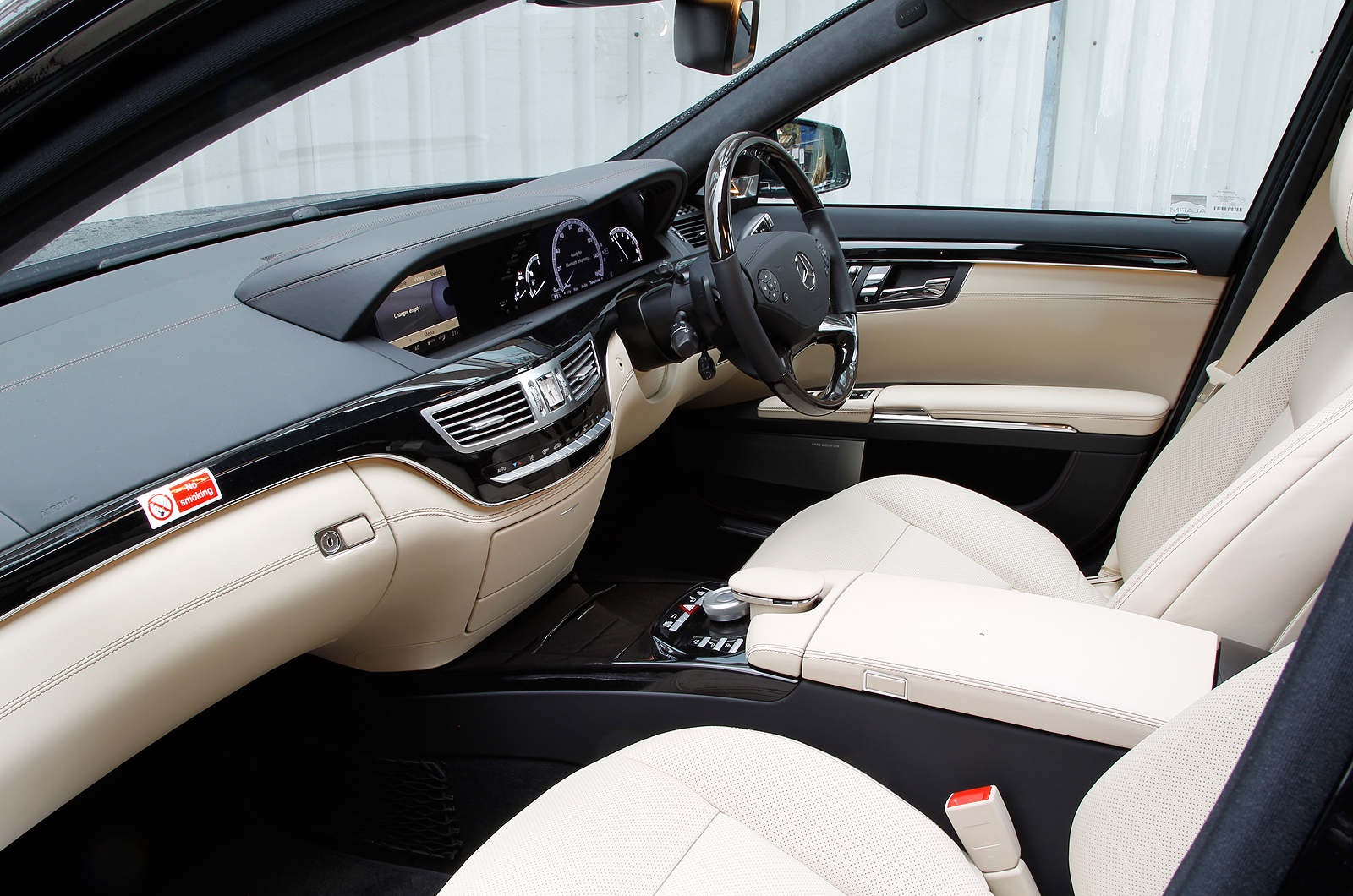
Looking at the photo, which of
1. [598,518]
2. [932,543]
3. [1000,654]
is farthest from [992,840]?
[598,518]

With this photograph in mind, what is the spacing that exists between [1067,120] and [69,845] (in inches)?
140

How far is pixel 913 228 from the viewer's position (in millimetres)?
2172

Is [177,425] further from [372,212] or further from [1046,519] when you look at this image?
[1046,519]

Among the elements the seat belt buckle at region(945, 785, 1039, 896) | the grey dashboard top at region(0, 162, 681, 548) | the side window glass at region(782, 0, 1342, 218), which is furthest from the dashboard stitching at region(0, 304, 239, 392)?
the side window glass at region(782, 0, 1342, 218)

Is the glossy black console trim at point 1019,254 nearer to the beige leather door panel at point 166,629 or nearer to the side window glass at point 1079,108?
the side window glass at point 1079,108

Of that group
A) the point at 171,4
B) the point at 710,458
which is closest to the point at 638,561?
the point at 710,458

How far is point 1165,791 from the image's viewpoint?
27.5 inches

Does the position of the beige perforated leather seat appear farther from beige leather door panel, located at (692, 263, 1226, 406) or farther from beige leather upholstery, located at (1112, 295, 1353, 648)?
beige leather door panel, located at (692, 263, 1226, 406)

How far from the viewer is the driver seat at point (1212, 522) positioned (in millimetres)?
933

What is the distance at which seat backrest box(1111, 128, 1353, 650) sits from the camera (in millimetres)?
919

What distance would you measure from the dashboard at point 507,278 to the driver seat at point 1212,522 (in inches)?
22.9

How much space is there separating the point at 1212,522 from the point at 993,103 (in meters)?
2.81

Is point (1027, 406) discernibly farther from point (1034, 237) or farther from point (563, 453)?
point (563, 453)

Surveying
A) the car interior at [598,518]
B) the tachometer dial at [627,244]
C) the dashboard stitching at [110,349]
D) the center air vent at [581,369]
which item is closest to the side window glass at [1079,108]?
the car interior at [598,518]
